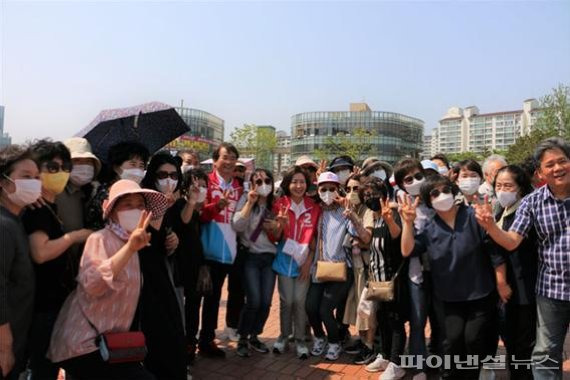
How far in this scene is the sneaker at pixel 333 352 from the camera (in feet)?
14.1

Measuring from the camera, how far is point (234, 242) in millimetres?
4359

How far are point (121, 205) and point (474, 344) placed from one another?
9.71 feet

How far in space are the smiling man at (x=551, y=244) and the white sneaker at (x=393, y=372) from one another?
3.71 ft

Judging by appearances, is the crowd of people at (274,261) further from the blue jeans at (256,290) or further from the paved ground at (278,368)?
the paved ground at (278,368)

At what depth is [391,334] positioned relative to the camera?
13.3ft

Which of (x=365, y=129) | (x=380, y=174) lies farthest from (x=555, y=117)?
(x=365, y=129)

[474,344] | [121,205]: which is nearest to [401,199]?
[474,344]

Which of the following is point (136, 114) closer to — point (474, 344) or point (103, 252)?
point (103, 252)

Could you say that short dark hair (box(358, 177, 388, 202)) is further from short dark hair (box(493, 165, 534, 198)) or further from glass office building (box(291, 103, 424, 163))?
glass office building (box(291, 103, 424, 163))

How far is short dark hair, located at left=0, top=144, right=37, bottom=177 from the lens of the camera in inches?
94.2

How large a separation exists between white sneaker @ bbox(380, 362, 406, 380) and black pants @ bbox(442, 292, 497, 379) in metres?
0.48

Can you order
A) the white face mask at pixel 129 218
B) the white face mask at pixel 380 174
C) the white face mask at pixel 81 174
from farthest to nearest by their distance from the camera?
the white face mask at pixel 380 174, the white face mask at pixel 81 174, the white face mask at pixel 129 218

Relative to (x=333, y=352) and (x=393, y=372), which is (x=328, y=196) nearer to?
(x=333, y=352)

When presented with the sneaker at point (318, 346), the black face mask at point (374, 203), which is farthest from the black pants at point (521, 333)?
the sneaker at point (318, 346)
